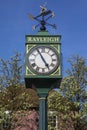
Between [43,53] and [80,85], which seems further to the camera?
[80,85]

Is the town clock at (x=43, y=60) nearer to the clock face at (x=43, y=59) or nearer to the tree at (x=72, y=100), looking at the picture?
the clock face at (x=43, y=59)

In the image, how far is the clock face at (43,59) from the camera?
1191cm

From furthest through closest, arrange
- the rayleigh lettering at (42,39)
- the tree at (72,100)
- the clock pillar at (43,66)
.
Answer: the tree at (72,100) < the rayleigh lettering at (42,39) < the clock pillar at (43,66)

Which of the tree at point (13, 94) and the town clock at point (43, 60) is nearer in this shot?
the town clock at point (43, 60)

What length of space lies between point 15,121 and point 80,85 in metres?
5.39

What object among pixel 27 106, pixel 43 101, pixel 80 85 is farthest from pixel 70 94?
pixel 43 101

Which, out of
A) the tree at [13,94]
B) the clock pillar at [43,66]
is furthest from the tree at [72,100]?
the clock pillar at [43,66]

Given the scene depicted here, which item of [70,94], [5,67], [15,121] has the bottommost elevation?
[15,121]

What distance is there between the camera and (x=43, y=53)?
475 inches

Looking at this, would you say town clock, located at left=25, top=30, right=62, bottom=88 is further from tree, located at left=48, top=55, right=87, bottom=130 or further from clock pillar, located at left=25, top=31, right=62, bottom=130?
tree, located at left=48, top=55, right=87, bottom=130

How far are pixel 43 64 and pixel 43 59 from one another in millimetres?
166

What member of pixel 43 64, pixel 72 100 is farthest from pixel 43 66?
pixel 72 100

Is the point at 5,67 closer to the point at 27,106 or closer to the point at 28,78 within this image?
the point at 27,106

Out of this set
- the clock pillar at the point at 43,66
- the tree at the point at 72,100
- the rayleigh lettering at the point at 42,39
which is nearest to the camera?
the clock pillar at the point at 43,66
